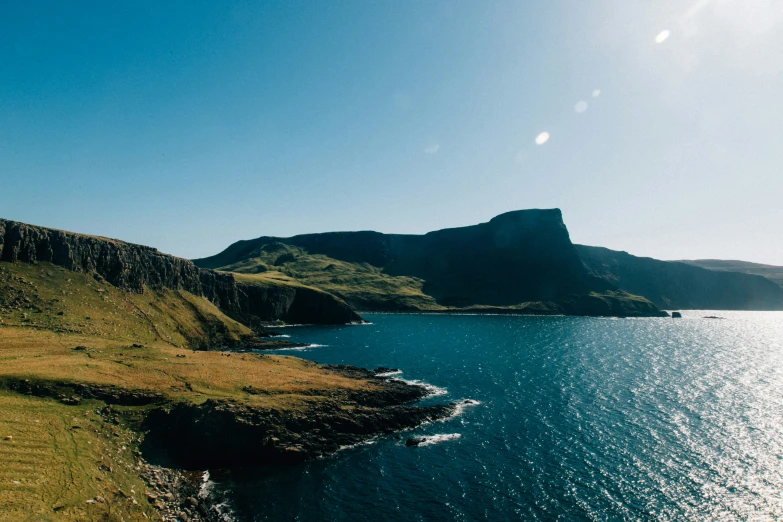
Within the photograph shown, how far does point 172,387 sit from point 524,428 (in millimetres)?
51842

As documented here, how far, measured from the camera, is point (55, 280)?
9731 centimetres

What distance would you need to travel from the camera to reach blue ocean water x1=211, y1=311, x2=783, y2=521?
41156 mm

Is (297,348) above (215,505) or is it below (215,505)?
above

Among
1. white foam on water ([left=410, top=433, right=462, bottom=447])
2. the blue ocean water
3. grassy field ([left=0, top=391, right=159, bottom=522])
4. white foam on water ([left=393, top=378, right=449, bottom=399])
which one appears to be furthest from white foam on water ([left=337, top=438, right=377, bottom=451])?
grassy field ([left=0, top=391, right=159, bottom=522])

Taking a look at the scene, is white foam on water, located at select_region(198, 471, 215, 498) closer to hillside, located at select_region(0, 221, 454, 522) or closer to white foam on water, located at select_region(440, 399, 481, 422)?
hillside, located at select_region(0, 221, 454, 522)

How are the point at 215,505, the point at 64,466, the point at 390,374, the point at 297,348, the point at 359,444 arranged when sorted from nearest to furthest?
the point at 64,466, the point at 215,505, the point at 359,444, the point at 390,374, the point at 297,348

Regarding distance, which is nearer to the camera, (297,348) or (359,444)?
(359,444)

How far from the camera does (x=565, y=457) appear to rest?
173 ft

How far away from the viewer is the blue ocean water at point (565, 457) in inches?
1620

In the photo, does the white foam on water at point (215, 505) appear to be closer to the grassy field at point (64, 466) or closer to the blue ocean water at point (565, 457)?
the blue ocean water at point (565, 457)

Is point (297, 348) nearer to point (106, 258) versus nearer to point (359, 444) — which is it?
point (106, 258)

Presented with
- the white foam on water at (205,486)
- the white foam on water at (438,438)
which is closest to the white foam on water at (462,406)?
the white foam on water at (438,438)

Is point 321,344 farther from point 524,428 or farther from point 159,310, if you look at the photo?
point 524,428

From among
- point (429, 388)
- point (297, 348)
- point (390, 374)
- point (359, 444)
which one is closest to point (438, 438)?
point (359, 444)
